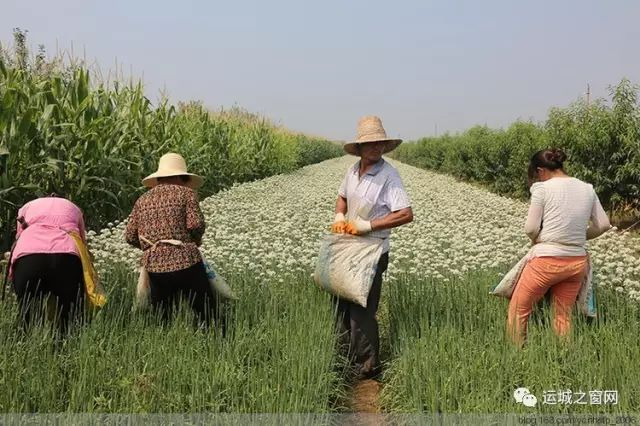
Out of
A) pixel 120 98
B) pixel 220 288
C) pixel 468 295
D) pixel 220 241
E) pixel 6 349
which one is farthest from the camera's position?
pixel 120 98

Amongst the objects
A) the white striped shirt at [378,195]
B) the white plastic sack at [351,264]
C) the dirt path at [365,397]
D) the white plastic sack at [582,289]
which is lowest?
the dirt path at [365,397]

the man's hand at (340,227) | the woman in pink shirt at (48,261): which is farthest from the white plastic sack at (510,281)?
the woman in pink shirt at (48,261)

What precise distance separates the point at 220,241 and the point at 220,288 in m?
2.97

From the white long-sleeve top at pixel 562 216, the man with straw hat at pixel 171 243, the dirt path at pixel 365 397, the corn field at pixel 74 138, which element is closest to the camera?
the dirt path at pixel 365 397

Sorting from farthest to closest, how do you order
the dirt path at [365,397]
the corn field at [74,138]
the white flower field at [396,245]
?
the corn field at [74,138] → the white flower field at [396,245] → the dirt path at [365,397]

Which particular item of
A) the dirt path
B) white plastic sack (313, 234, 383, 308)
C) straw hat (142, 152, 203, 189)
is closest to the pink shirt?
straw hat (142, 152, 203, 189)

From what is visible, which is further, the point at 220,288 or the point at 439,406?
the point at 220,288

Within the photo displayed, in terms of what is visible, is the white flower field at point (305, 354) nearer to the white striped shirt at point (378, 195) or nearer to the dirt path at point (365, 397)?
the dirt path at point (365, 397)

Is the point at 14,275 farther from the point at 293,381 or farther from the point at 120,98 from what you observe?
the point at 120,98

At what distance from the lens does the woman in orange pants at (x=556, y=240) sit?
174 inches

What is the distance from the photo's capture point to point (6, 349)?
3781mm

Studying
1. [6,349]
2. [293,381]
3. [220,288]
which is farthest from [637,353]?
[6,349]

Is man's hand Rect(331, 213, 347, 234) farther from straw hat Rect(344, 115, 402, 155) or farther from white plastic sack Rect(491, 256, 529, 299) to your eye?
white plastic sack Rect(491, 256, 529, 299)

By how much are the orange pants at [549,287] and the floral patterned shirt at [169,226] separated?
91.0 inches
